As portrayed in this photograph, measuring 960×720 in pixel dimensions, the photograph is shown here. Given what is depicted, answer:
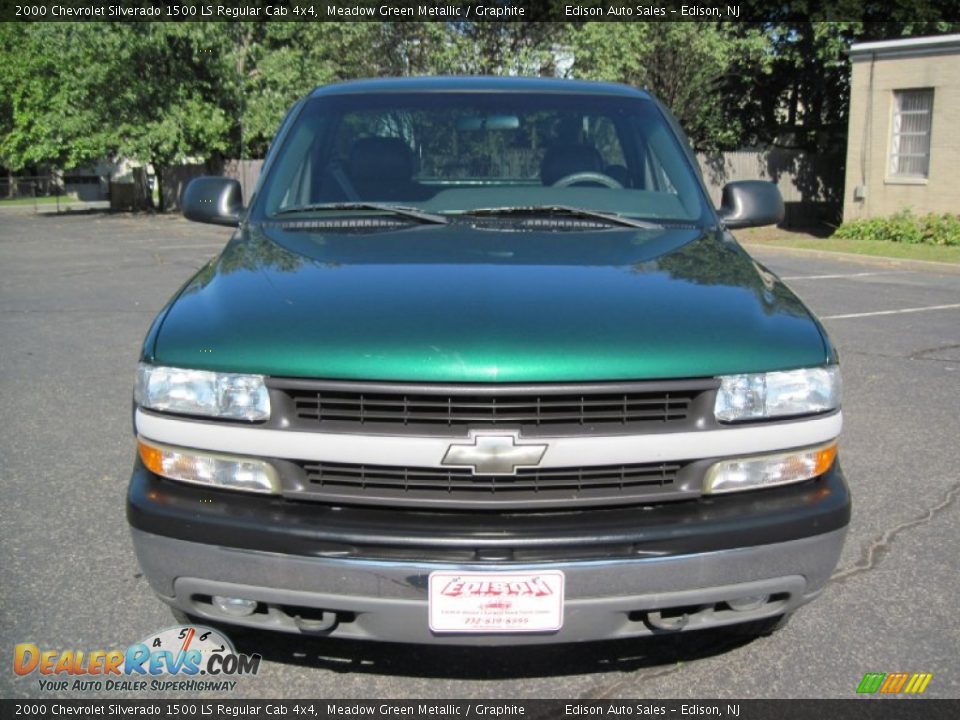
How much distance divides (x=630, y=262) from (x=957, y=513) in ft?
7.57

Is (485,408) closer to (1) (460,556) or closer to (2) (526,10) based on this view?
(1) (460,556)

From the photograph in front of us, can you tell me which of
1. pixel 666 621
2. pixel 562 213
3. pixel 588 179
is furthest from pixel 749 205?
pixel 666 621

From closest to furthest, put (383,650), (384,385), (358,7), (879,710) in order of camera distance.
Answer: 1. (384,385)
2. (879,710)
3. (383,650)
4. (358,7)

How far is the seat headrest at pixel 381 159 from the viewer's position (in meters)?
3.98

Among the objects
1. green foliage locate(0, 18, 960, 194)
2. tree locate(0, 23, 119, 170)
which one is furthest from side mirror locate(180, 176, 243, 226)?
tree locate(0, 23, 119, 170)

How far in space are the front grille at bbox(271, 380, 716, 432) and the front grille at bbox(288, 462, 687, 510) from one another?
0.12m

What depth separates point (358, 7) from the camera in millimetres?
25859

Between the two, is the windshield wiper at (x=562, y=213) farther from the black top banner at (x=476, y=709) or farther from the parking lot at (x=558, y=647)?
the black top banner at (x=476, y=709)

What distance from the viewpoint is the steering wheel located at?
13.3 feet

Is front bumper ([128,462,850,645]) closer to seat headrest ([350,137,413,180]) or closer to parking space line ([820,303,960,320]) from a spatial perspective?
seat headrest ([350,137,413,180])

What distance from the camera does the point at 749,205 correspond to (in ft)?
13.7

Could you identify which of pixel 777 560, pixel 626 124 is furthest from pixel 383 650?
pixel 626 124

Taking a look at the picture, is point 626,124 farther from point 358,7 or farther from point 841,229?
point 358,7

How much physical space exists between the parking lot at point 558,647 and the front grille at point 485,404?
0.92m
